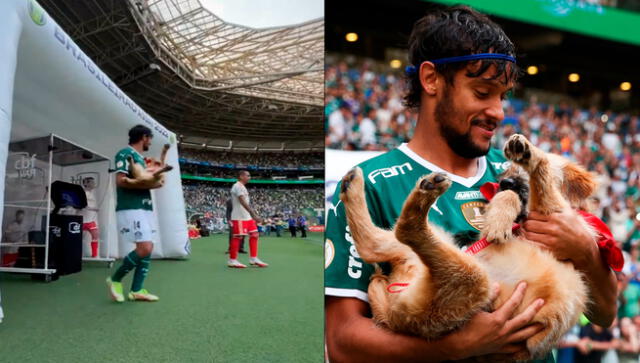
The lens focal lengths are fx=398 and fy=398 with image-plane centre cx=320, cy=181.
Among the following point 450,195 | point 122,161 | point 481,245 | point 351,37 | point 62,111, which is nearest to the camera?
point 481,245

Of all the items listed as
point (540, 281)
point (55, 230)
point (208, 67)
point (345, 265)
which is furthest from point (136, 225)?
point (540, 281)

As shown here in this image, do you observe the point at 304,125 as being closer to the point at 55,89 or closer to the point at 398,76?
the point at 398,76

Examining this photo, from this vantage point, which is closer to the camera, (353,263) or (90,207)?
(353,263)

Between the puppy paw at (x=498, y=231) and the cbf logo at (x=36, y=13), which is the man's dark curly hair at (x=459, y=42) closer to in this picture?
the puppy paw at (x=498, y=231)

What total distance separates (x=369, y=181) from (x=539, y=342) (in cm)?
58

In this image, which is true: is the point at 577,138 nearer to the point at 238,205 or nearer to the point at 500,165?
the point at 500,165

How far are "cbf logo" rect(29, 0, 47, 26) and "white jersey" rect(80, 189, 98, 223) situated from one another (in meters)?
0.59

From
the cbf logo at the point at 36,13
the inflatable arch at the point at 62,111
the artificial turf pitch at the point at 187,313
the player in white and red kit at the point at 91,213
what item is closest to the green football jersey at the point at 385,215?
the artificial turf pitch at the point at 187,313

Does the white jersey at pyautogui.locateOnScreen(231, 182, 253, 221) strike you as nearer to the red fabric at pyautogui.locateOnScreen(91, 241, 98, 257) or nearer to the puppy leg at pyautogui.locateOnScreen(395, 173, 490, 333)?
the red fabric at pyautogui.locateOnScreen(91, 241, 98, 257)

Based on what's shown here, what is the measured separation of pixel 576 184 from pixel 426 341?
2.07 ft

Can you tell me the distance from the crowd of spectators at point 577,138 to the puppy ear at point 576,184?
17.6 inches

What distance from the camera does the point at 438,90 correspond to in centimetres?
115

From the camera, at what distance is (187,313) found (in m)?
1.53

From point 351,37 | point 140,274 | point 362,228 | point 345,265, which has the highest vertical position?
point 351,37
